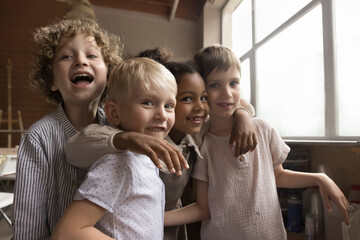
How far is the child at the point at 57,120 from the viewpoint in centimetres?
71

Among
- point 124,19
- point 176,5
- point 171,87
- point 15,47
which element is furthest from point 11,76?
point 171,87

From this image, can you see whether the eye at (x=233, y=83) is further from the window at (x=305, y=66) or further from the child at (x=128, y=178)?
the window at (x=305, y=66)

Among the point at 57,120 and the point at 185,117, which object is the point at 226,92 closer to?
the point at 185,117

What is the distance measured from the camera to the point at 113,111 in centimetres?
72

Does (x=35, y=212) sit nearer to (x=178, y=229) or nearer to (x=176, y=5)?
(x=178, y=229)

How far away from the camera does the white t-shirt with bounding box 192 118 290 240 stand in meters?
0.89

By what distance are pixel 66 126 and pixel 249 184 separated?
648 mm

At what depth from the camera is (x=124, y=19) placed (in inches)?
170

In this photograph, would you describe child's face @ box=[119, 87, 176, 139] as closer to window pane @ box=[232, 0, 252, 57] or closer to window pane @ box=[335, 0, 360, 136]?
window pane @ box=[335, 0, 360, 136]

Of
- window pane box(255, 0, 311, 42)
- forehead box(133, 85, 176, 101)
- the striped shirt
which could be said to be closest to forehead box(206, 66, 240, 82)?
forehead box(133, 85, 176, 101)

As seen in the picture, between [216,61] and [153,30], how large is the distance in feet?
12.3

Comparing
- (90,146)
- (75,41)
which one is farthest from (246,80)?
(90,146)

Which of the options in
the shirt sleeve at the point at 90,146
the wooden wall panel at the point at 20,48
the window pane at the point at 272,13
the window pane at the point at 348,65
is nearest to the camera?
the shirt sleeve at the point at 90,146

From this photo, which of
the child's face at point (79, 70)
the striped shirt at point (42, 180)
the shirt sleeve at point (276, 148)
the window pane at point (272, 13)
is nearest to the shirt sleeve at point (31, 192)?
the striped shirt at point (42, 180)
